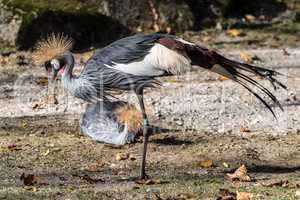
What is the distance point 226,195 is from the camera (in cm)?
532

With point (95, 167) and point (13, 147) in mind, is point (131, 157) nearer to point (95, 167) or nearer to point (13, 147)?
point (95, 167)

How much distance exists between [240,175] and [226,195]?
69cm

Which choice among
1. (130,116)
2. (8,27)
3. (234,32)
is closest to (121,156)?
(130,116)

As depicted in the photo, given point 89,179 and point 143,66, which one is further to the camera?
A: point 143,66

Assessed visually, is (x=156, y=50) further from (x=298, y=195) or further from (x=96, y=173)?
(x=298, y=195)

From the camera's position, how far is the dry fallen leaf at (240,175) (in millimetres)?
5940

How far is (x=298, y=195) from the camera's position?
210 inches

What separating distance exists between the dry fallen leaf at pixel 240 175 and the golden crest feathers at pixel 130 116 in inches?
40.5

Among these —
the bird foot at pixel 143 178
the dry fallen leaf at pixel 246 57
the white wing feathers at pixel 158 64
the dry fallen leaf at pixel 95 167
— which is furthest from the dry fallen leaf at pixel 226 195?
the dry fallen leaf at pixel 246 57

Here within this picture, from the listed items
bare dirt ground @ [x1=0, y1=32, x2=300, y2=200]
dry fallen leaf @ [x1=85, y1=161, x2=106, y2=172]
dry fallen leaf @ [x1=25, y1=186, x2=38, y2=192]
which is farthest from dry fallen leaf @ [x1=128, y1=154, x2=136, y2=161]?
dry fallen leaf @ [x1=25, y1=186, x2=38, y2=192]

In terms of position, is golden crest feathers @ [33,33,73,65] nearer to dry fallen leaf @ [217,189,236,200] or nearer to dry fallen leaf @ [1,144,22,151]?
dry fallen leaf @ [1,144,22,151]

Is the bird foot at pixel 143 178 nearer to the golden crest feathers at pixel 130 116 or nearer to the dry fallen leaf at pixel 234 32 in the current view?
the golden crest feathers at pixel 130 116

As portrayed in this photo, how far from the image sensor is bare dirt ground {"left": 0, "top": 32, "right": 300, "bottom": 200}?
18.6 feet

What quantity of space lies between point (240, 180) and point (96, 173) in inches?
45.6
